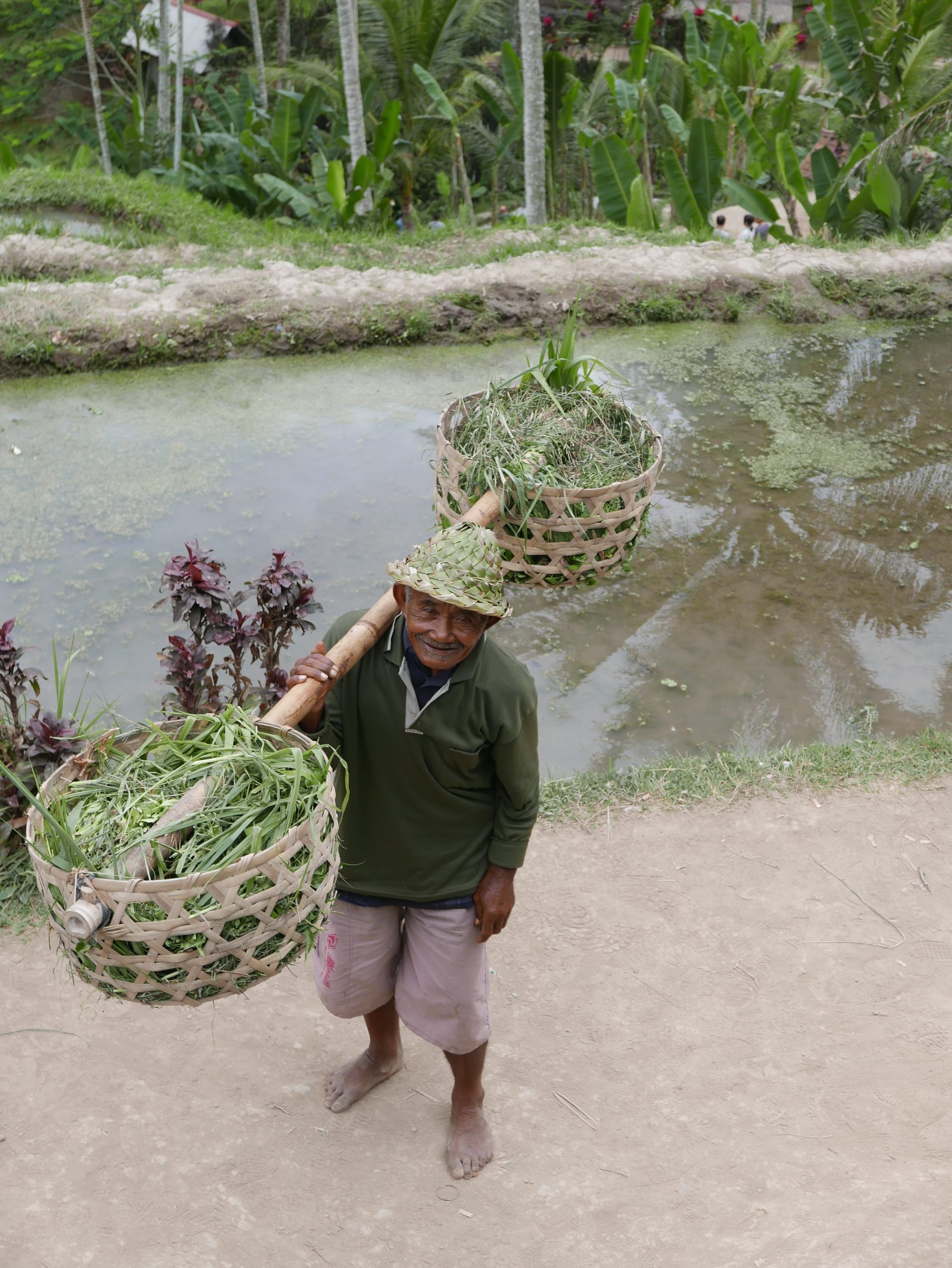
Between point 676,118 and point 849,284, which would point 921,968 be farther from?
point 676,118

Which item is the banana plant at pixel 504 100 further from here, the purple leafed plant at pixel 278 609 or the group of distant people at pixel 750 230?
the purple leafed plant at pixel 278 609

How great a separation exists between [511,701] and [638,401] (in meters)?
5.43

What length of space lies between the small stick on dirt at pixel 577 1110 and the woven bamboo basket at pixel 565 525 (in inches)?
55.0

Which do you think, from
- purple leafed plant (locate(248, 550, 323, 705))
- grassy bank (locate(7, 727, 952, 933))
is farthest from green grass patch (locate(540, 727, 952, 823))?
purple leafed plant (locate(248, 550, 323, 705))

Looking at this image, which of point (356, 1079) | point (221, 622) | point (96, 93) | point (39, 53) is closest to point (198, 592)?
point (221, 622)

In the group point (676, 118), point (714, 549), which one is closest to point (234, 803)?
point (714, 549)

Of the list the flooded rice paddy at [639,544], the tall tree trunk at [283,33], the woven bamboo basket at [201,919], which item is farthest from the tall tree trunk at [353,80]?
the woven bamboo basket at [201,919]

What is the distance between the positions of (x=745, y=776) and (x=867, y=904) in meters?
0.69

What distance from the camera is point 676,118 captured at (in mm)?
11328

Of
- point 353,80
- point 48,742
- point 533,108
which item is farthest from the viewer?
point 353,80

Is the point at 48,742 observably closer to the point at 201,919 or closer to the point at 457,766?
the point at 457,766

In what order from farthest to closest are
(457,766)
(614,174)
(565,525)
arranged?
(614,174) → (565,525) → (457,766)

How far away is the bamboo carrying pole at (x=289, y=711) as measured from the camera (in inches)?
62.0

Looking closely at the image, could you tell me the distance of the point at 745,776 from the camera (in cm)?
403
